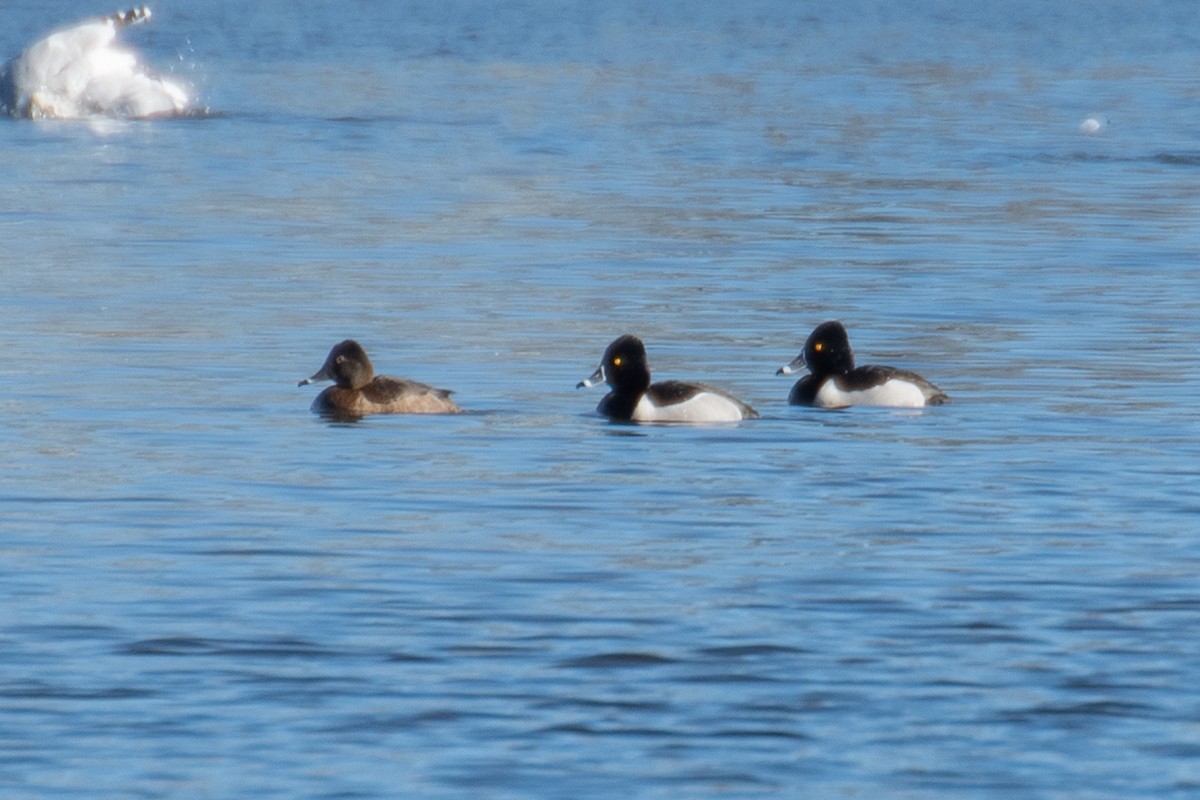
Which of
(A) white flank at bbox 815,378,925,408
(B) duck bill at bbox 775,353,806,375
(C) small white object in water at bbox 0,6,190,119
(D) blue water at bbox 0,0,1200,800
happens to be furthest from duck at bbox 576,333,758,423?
(C) small white object in water at bbox 0,6,190,119

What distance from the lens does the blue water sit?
8648 millimetres

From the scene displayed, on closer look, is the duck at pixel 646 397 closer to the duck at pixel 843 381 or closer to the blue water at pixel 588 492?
the blue water at pixel 588 492

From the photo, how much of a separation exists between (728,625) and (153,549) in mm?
2922

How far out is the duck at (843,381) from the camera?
16250mm

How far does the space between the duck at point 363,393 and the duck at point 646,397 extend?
99 centimetres

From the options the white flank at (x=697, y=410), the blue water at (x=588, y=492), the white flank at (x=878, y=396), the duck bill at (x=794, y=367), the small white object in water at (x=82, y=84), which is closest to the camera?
the blue water at (x=588, y=492)

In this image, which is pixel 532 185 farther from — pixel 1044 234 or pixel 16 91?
pixel 16 91

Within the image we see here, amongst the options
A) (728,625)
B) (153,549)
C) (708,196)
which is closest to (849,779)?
(728,625)

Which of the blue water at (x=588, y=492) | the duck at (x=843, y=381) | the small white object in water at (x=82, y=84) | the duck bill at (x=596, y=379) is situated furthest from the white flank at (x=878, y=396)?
the small white object in water at (x=82, y=84)

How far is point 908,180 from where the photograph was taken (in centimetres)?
3359

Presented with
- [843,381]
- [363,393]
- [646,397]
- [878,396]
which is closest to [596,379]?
[646,397]

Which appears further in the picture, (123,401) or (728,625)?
(123,401)

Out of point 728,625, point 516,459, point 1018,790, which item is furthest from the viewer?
point 516,459

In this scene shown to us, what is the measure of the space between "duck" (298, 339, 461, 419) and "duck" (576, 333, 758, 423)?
38.8 inches
